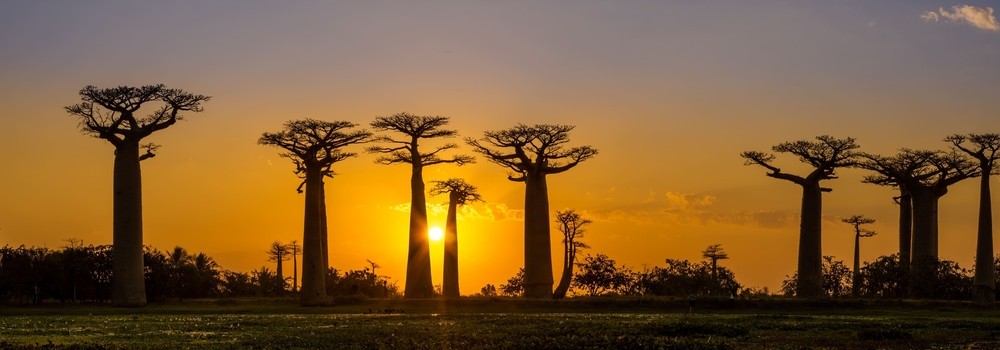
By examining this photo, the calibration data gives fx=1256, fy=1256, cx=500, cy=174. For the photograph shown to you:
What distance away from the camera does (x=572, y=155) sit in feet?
257

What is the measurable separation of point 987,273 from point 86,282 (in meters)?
50.4

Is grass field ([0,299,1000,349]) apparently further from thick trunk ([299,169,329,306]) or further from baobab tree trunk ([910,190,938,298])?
baobab tree trunk ([910,190,938,298])

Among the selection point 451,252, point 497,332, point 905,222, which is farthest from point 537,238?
point 497,332

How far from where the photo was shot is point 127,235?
223ft

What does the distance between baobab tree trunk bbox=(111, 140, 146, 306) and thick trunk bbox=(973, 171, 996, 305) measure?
44.8 meters

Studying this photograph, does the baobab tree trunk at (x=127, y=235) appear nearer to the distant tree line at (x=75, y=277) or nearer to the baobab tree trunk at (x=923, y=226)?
the distant tree line at (x=75, y=277)

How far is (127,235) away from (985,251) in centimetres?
4610

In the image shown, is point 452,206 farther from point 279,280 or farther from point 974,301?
point 974,301

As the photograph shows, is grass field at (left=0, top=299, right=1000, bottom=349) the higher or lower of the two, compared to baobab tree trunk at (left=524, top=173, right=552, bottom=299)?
lower

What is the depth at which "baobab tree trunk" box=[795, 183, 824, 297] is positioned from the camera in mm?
75938

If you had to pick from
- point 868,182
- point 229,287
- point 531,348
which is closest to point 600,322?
point 531,348

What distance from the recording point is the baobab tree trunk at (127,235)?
6769 cm

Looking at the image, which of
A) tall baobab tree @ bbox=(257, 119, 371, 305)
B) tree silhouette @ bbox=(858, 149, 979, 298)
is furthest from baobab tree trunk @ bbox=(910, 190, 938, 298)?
tall baobab tree @ bbox=(257, 119, 371, 305)

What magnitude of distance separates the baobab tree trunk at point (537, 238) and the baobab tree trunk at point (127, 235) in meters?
23.1
